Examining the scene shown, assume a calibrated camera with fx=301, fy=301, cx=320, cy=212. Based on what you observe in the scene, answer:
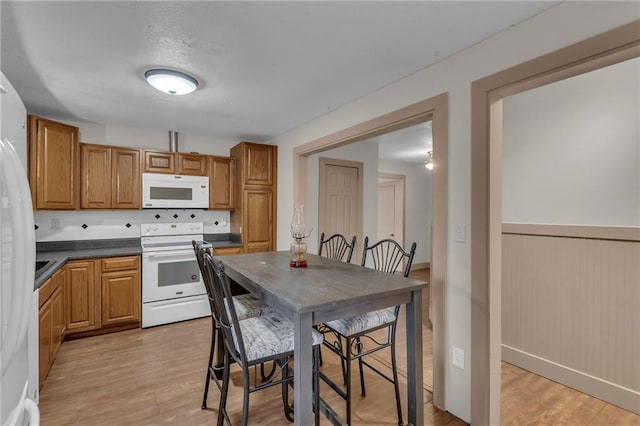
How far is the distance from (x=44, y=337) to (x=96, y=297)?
944 millimetres

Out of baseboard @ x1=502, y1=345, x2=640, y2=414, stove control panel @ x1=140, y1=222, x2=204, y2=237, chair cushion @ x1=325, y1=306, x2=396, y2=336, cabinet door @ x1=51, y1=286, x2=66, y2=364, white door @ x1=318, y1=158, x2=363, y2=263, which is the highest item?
white door @ x1=318, y1=158, x2=363, y2=263

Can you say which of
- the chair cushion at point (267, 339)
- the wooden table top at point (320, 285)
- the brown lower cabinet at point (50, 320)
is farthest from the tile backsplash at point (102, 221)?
the chair cushion at point (267, 339)

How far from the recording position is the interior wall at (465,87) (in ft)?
4.63

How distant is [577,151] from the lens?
232cm

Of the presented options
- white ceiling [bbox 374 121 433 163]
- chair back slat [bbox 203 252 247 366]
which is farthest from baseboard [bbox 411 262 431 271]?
chair back slat [bbox 203 252 247 366]

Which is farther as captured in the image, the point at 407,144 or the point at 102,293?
the point at 407,144

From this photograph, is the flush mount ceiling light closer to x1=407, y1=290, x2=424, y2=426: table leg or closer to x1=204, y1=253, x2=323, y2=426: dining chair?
x1=204, y1=253, x2=323, y2=426: dining chair

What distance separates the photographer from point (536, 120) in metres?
2.53

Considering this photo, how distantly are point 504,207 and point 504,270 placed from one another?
22.3 inches

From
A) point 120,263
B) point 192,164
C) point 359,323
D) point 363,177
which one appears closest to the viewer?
point 359,323

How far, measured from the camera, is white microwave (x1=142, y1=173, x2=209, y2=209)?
11.6 feet

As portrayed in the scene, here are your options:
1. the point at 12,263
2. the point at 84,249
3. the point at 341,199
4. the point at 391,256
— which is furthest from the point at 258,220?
A: the point at 12,263

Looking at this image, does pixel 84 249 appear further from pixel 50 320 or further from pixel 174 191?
pixel 50 320

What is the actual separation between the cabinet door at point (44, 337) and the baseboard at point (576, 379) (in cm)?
367
